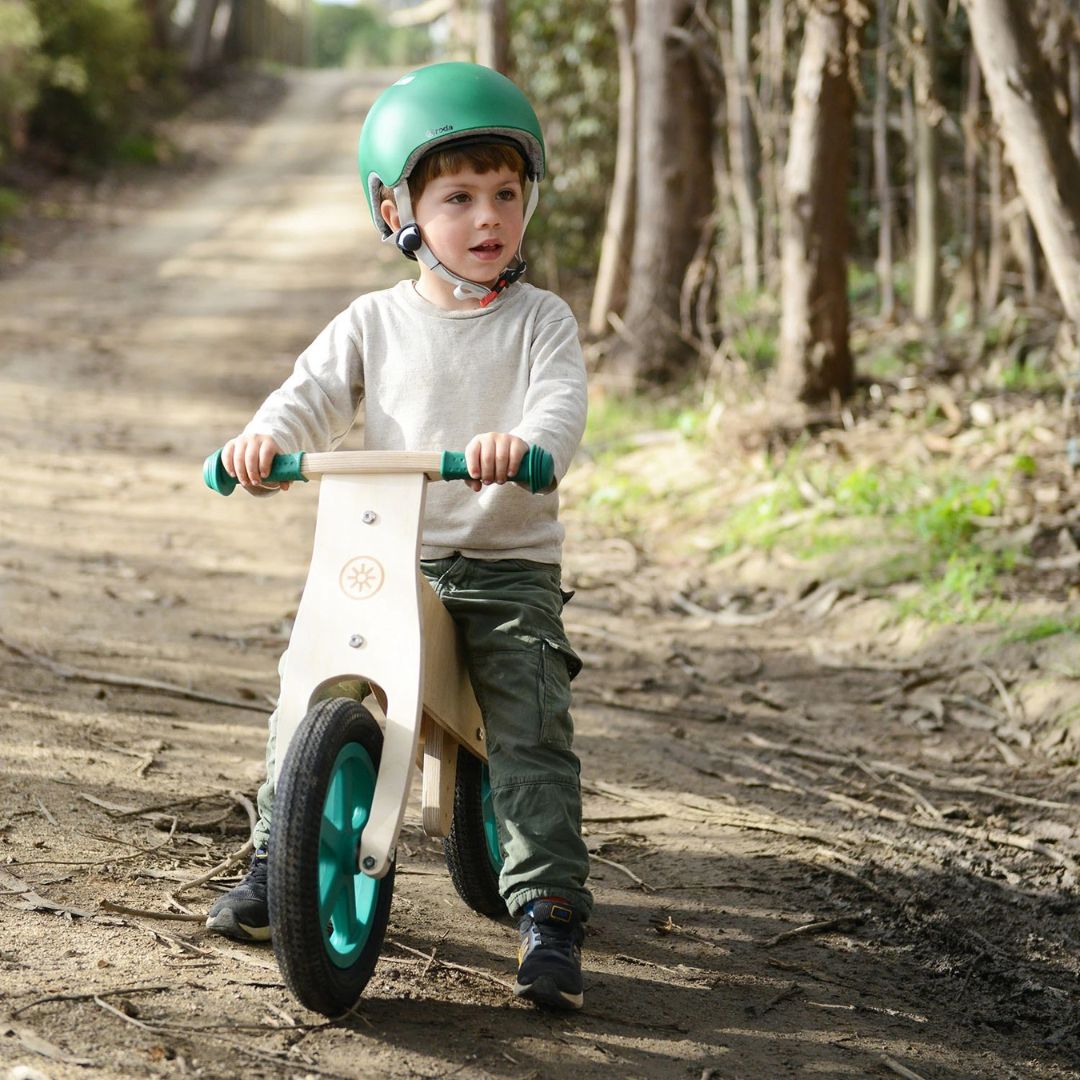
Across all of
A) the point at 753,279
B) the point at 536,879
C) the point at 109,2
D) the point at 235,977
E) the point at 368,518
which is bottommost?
the point at 235,977

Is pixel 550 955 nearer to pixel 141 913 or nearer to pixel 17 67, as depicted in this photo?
pixel 141 913

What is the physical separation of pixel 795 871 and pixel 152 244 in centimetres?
1408

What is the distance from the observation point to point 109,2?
65.9ft

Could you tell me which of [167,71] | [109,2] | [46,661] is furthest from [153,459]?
[167,71]

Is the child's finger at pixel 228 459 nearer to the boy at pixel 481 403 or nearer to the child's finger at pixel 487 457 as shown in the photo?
the boy at pixel 481 403

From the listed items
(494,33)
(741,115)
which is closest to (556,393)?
(741,115)

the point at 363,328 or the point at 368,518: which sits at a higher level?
the point at 363,328

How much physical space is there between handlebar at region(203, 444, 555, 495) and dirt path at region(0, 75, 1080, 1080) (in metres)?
1.00

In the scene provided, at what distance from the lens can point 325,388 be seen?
9.85 feet

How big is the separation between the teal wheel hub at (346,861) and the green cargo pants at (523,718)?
0.27 m

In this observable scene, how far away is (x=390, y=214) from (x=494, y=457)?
2.81 ft

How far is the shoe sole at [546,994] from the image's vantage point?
2.66 m

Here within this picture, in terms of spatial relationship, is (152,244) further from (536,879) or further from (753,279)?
(536,879)

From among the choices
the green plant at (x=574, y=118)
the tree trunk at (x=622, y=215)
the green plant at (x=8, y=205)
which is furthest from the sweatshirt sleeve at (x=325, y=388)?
the green plant at (x=8, y=205)
